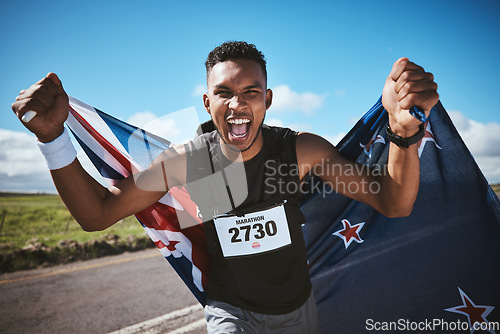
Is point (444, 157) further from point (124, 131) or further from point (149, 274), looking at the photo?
point (149, 274)

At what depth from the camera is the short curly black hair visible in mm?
2182

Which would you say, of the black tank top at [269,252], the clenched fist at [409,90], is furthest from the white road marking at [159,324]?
the clenched fist at [409,90]

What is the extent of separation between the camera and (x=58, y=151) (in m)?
1.62

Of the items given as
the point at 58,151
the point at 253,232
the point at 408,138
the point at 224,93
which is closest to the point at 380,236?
the point at 408,138

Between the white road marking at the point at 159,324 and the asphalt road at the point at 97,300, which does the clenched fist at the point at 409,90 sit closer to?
the asphalt road at the point at 97,300

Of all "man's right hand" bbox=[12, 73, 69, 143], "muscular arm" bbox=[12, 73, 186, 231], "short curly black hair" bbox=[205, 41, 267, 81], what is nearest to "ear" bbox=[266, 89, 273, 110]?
"short curly black hair" bbox=[205, 41, 267, 81]

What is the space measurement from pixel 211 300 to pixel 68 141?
1.27 m

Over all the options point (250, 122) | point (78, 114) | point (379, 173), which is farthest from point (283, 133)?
point (78, 114)

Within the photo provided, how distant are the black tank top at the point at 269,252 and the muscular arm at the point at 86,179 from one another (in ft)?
0.63

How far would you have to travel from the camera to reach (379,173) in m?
2.19

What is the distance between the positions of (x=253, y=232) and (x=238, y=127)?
2.32ft

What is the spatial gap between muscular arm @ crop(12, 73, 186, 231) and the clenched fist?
139cm

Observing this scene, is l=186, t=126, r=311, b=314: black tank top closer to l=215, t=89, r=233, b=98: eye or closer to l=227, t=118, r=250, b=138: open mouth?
l=227, t=118, r=250, b=138: open mouth

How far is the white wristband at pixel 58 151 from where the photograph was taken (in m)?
1.59
